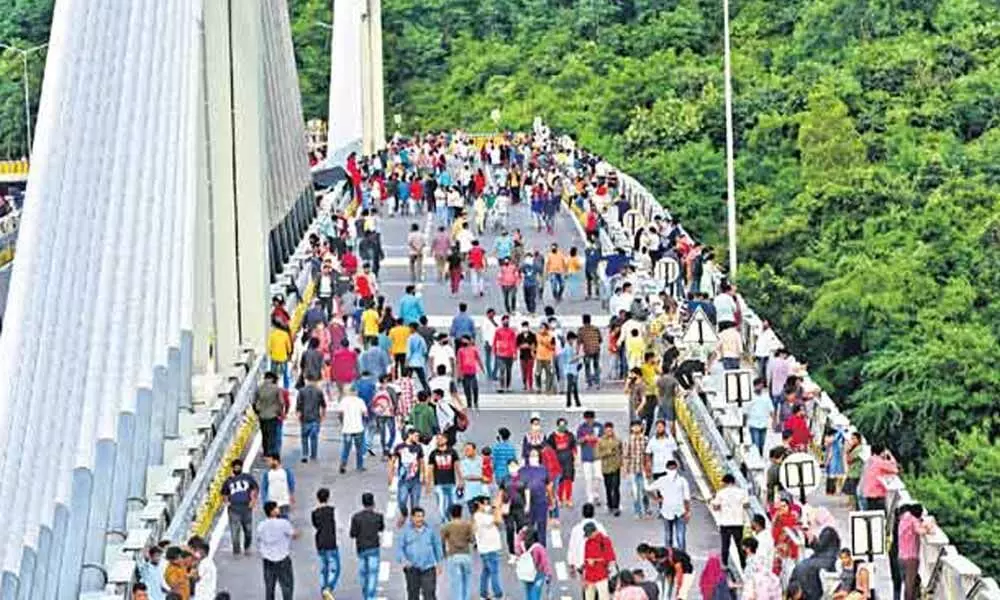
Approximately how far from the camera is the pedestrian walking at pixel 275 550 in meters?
25.3

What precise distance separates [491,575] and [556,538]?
3.24 meters

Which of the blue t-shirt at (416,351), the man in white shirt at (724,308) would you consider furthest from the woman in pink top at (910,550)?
the man in white shirt at (724,308)

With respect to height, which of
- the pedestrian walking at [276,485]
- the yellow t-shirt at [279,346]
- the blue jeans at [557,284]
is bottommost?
the pedestrian walking at [276,485]

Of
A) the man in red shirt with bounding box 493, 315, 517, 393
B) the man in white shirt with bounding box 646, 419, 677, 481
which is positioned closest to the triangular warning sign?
the man in red shirt with bounding box 493, 315, 517, 393

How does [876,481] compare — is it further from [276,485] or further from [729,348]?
[729,348]

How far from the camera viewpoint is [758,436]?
3097 centimetres

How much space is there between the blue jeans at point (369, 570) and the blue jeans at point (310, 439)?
6603 mm

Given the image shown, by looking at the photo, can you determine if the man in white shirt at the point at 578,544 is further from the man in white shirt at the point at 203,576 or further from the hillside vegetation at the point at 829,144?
the hillside vegetation at the point at 829,144

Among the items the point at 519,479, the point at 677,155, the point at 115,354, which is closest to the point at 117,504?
the point at 115,354

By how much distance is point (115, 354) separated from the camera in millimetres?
27406

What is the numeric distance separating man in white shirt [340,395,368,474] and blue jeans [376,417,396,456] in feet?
1.00

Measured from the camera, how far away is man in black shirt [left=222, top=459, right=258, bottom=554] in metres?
27.0

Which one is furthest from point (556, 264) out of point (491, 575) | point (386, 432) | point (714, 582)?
point (714, 582)

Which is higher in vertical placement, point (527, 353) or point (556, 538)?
point (527, 353)
